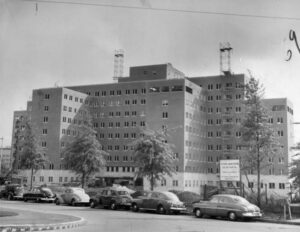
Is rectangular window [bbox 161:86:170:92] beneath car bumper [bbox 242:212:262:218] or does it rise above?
above

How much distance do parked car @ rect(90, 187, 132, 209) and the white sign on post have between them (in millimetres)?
6999

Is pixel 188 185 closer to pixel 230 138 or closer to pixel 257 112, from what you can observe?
pixel 230 138

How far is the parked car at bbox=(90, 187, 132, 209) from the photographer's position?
30734mm

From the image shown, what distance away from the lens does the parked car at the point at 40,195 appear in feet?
126

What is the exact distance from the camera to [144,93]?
101250mm

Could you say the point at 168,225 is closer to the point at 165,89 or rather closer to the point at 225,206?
the point at 225,206

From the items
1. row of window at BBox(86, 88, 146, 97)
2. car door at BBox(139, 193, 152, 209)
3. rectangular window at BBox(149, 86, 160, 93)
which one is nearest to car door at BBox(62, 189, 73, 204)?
car door at BBox(139, 193, 152, 209)

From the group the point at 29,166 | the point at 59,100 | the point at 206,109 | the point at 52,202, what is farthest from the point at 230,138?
the point at 52,202

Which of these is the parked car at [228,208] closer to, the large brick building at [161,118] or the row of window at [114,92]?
the large brick building at [161,118]

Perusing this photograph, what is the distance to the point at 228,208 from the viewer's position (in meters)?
24.5

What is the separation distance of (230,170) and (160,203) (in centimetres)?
549

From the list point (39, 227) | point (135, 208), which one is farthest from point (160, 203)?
point (39, 227)

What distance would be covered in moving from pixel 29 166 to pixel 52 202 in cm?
1870

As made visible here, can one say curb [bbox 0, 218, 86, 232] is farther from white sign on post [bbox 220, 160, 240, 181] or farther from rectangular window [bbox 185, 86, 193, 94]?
rectangular window [bbox 185, 86, 193, 94]
